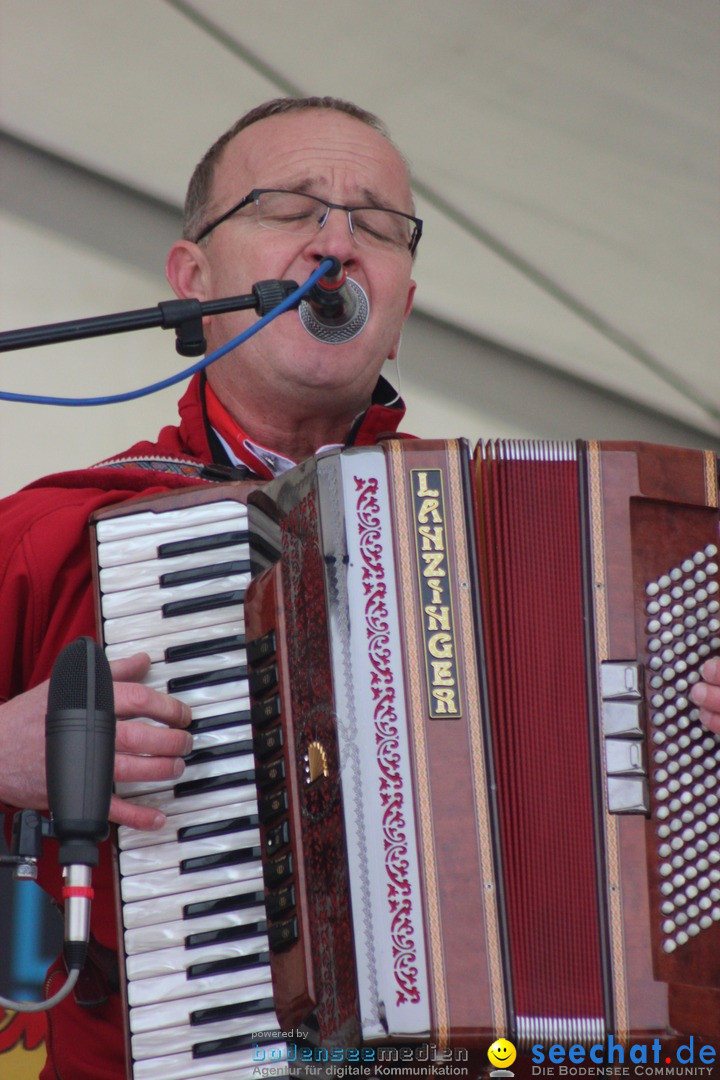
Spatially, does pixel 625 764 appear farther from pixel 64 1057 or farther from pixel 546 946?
pixel 64 1057

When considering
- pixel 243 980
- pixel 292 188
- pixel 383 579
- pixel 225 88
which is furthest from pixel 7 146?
pixel 243 980

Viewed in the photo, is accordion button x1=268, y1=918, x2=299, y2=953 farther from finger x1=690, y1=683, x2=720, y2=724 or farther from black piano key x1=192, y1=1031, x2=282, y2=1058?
finger x1=690, y1=683, x2=720, y2=724

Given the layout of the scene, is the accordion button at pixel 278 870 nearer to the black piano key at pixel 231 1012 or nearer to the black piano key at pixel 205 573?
the black piano key at pixel 231 1012

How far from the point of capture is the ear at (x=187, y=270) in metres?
2.59

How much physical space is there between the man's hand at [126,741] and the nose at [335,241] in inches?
35.1

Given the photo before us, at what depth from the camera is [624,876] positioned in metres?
1.65

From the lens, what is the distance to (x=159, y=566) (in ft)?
5.92

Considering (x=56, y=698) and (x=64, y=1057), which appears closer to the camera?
(x=56, y=698)

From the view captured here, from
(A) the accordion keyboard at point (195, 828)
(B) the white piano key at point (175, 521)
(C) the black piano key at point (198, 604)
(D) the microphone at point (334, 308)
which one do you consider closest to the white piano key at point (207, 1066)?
(A) the accordion keyboard at point (195, 828)

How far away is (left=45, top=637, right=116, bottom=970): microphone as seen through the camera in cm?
142

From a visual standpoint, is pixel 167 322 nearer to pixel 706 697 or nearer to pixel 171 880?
pixel 171 880

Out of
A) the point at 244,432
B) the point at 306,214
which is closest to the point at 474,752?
the point at 244,432

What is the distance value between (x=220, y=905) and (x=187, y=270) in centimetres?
136

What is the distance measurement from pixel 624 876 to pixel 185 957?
56 cm
